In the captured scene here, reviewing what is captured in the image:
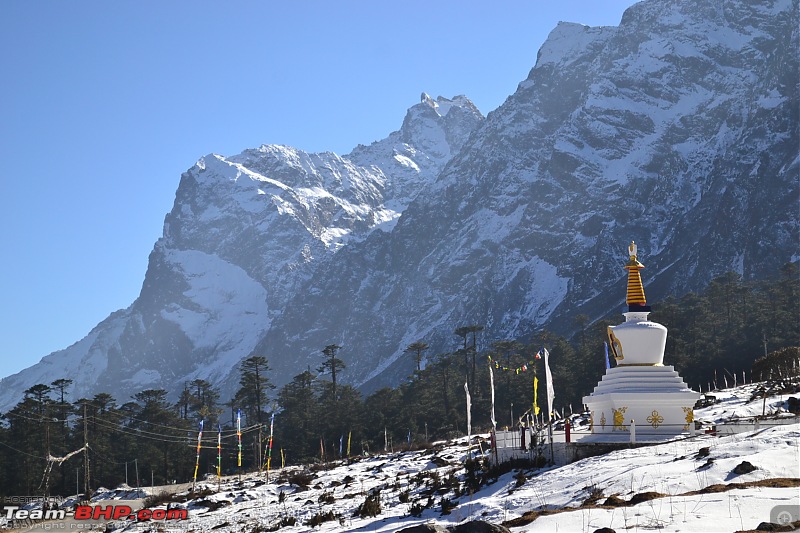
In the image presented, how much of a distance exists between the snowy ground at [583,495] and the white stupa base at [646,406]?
120 inches

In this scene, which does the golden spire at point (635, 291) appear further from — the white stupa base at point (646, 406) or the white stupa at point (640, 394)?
the white stupa base at point (646, 406)

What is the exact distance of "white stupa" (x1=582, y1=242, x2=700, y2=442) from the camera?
35.8 m

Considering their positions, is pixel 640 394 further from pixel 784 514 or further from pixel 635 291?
pixel 784 514

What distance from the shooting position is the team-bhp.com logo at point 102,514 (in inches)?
1668

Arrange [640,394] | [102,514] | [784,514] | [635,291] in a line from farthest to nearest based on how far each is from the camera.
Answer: [102,514] → [635,291] → [640,394] → [784,514]

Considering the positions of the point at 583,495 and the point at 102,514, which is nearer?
the point at 583,495

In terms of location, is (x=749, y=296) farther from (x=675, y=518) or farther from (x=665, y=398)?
(x=675, y=518)

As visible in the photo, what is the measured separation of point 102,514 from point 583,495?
34247mm

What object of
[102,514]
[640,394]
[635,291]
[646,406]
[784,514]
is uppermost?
[635,291]

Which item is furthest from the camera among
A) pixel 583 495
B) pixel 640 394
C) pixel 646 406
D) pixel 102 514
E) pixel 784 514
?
pixel 102 514

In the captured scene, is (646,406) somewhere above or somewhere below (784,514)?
above

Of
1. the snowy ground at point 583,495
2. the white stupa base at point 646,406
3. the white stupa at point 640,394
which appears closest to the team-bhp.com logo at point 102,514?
the snowy ground at point 583,495

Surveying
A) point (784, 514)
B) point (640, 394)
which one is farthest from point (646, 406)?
point (784, 514)

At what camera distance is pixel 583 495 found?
2509 centimetres
